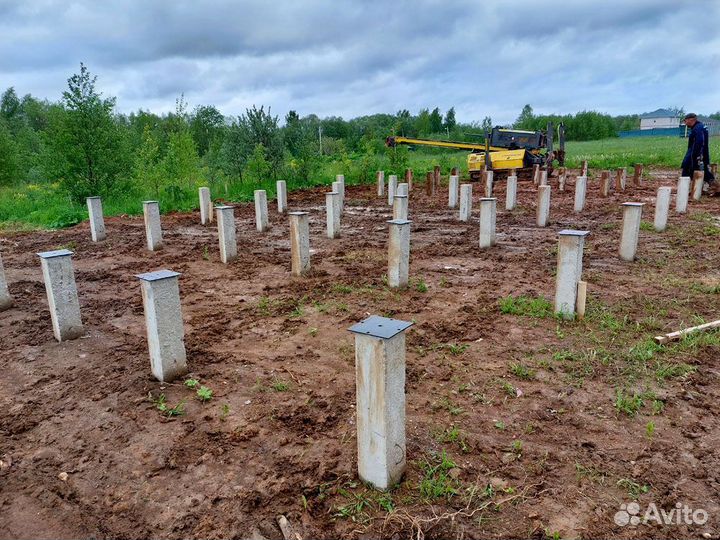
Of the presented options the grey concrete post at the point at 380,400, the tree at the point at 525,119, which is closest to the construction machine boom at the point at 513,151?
the grey concrete post at the point at 380,400

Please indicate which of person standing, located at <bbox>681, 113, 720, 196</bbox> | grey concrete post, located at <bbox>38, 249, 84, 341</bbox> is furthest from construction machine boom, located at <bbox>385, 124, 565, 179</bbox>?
grey concrete post, located at <bbox>38, 249, 84, 341</bbox>

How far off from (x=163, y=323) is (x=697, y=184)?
14399 mm

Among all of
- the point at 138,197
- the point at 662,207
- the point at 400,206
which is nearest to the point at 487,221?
the point at 400,206

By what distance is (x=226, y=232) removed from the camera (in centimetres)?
827

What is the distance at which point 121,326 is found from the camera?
5.43 m

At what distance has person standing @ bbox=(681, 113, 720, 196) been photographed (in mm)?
12516

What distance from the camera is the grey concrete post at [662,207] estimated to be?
915 centimetres

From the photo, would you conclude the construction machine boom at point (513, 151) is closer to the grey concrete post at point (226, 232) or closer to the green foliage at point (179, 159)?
the green foliage at point (179, 159)

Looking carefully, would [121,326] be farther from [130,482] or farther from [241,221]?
[241,221]

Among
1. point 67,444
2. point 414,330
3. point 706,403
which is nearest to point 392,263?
point 414,330

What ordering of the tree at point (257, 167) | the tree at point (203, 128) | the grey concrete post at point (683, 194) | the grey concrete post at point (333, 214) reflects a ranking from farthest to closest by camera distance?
the tree at point (203, 128) → the tree at point (257, 167) → the grey concrete post at point (683, 194) → the grey concrete post at point (333, 214)

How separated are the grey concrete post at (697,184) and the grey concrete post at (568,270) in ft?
34.6

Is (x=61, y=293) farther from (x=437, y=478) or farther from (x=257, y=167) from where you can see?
(x=257, y=167)

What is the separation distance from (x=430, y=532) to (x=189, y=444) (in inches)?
65.7
